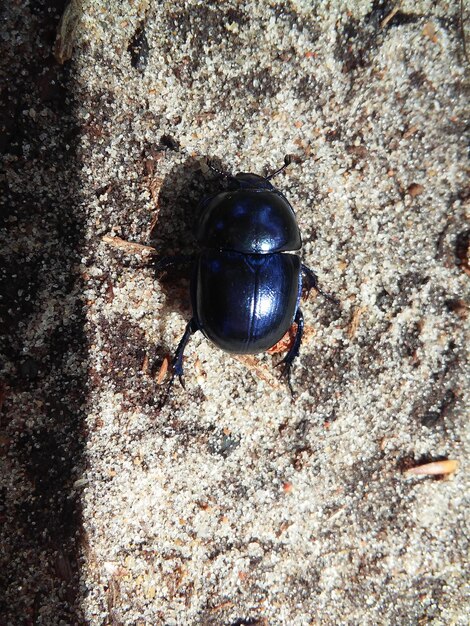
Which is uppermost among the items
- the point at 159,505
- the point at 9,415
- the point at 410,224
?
the point at 410,224

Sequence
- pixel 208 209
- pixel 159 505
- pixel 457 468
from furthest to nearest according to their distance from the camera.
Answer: pixel 457 468
pixel 159 505
pixel 208 209

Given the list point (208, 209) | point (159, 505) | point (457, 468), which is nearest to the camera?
point (208, 209)

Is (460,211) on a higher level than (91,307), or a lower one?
higher

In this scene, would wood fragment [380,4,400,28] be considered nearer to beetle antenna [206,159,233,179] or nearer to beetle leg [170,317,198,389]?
beetle antenna [206,159,233,179]

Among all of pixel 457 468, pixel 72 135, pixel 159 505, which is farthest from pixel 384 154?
pixel 159 505

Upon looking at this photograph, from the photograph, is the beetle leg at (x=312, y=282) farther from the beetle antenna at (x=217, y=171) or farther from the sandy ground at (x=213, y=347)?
the beetle antenna at (x=217, y=171)

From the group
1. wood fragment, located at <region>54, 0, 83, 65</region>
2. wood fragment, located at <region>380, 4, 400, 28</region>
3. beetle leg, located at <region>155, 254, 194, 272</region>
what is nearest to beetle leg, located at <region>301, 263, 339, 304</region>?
beetle leg, located at <region>155, 254, 194, 272</region>

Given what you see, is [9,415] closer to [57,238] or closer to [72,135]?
[57,238]
